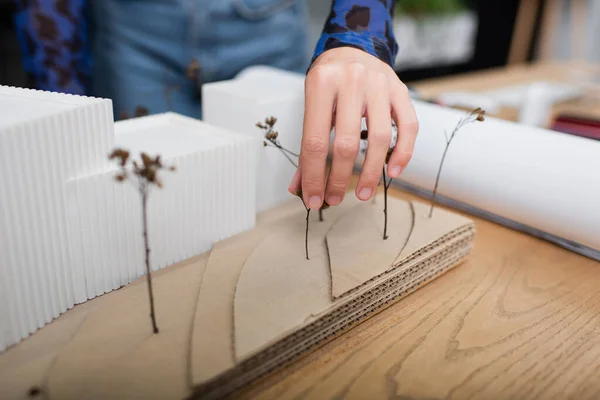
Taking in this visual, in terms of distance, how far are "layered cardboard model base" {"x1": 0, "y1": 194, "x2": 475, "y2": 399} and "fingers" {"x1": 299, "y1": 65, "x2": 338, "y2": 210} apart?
0.08m

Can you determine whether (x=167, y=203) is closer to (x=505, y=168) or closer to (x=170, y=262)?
(x=170, y=262)

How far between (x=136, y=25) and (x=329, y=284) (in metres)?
0.91

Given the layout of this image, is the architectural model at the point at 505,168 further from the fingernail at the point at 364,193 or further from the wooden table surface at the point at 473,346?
the fingernail at the point at 364,193

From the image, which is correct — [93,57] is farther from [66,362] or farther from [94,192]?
[66,362]

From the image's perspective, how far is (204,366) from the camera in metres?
0.47

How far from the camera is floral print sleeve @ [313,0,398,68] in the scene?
779 millimetres

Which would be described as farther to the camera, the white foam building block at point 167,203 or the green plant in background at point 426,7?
the green plant in background at point 426,7

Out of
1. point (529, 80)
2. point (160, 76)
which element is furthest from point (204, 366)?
point (529, 80)

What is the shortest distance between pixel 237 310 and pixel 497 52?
9.30 ft

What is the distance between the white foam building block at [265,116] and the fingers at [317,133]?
6.8 inches

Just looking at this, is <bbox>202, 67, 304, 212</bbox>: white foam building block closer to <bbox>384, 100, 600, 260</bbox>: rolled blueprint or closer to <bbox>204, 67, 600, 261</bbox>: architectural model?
<bbox>204, 67, 600, 261</bbox>: architectural model

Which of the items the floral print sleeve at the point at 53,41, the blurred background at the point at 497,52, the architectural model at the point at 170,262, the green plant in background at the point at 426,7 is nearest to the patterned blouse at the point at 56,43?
the floral print sleeve at the point at 53,41

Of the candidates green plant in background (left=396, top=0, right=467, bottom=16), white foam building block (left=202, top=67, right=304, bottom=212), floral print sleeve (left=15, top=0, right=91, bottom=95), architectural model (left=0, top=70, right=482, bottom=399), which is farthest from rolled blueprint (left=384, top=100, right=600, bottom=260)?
green plant in background (left=396, top=0, right=467, bottom=16)

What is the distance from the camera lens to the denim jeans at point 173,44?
1.21m
